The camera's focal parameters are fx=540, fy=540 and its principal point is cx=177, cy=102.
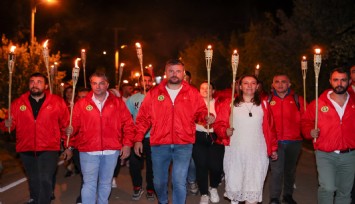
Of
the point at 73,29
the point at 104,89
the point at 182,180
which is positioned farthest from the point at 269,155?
the point at 73,29

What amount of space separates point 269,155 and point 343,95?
1371 mm

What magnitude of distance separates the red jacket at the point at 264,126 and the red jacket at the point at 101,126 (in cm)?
129

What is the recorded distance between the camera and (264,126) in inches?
311

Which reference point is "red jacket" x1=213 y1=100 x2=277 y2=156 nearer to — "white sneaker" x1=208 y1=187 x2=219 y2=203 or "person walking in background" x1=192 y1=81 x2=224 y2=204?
"person walking in background" x1=192 y1=81 x2=224 y2=204

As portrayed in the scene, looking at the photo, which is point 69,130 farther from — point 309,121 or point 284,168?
point 284,168

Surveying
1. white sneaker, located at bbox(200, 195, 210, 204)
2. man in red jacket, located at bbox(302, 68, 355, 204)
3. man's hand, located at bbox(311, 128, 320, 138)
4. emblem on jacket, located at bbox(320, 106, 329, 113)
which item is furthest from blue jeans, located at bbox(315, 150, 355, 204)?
white sneaker, located at bbox(200, 195, 210, 204)

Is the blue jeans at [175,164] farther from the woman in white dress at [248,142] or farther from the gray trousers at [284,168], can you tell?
the gray trousers at [284,168]

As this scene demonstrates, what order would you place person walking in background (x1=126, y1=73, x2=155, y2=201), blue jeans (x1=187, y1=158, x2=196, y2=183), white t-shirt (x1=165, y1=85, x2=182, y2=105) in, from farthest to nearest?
1. blue jeans (x1=187, y1=158, x2=196, y2=183)
2. person walking in background (x1=126, y1=73, x2=155, y2=201)
3. white t-shirt (x1=165, y1=85, x2=182, y2=105)

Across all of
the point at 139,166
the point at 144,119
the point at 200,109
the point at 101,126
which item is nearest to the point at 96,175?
the point at 101,126

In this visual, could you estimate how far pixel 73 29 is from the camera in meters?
40.3

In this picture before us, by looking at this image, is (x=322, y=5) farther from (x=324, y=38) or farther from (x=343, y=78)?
(x=343, y=78)

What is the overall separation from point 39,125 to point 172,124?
212 cm

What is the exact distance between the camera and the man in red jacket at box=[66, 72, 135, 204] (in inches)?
303

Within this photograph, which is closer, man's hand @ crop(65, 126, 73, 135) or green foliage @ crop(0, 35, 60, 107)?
man's hand @ crop(65, 126, 73, 135)
